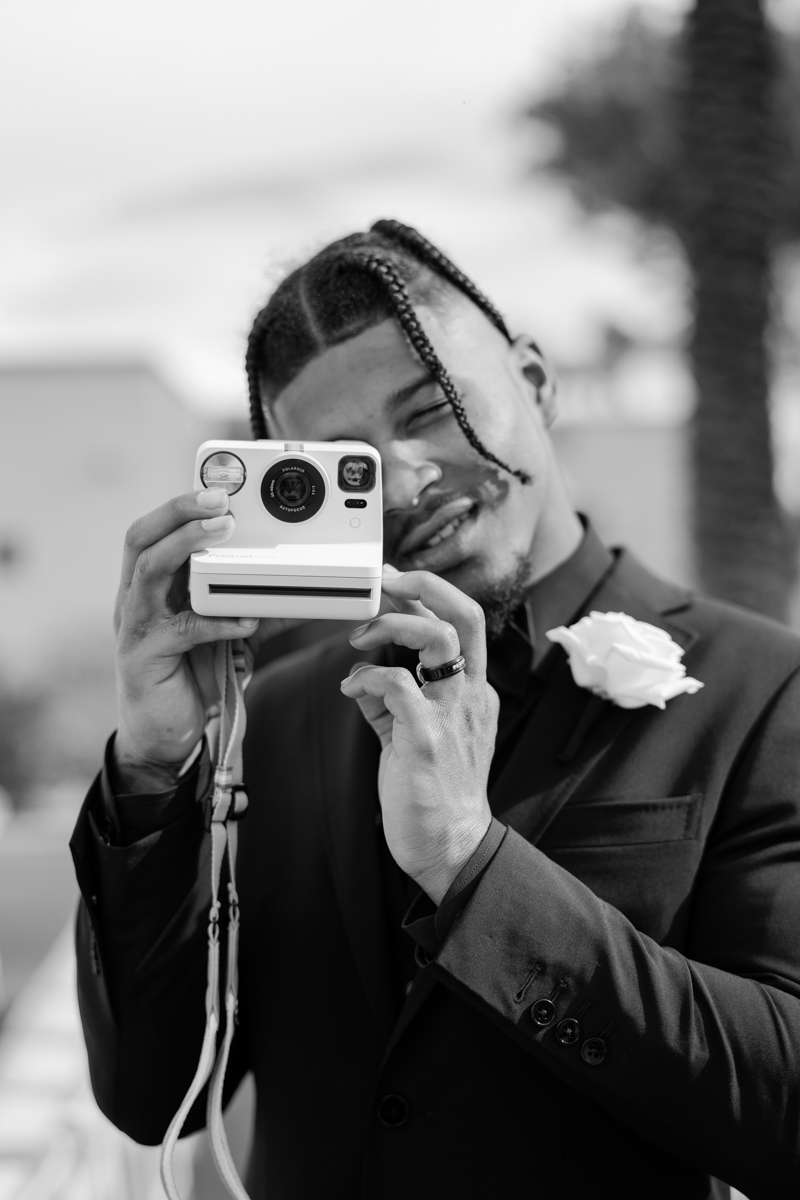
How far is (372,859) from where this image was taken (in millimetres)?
1834

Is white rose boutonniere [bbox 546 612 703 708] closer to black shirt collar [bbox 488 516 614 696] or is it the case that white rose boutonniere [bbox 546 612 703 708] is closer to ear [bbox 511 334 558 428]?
black shirt collar [bbox 488 516 614 696]

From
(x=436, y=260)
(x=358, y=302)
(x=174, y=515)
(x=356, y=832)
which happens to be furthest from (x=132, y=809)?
(x=436, y=260)

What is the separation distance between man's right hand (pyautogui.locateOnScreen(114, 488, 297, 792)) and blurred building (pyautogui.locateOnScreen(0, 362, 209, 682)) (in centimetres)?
1694

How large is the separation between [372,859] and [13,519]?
18499 millimetres

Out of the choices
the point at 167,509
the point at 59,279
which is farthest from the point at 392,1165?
the point at 59,279

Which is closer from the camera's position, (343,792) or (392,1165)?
(392,1165)

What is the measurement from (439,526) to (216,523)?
44 cm

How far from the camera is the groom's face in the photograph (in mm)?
1898

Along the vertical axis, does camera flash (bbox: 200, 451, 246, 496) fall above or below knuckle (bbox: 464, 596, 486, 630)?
above

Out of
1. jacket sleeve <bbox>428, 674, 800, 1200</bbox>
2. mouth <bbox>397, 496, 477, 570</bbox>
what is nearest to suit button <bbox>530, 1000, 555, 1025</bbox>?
jacket sleeve <bbox>428, 674, 800, 1200</bbox>

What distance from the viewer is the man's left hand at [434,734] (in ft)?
4.91

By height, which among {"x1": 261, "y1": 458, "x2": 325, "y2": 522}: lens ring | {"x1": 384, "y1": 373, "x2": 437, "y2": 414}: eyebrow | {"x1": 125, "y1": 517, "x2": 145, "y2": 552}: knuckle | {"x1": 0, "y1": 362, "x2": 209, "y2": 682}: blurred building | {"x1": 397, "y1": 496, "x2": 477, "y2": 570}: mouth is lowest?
{"x1": 0, "y1": 362, "x2": 209, "y2": 682}: blurred building

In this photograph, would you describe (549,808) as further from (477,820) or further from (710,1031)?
(710,1031)

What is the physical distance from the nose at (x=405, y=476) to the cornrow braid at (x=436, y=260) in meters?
0.38
